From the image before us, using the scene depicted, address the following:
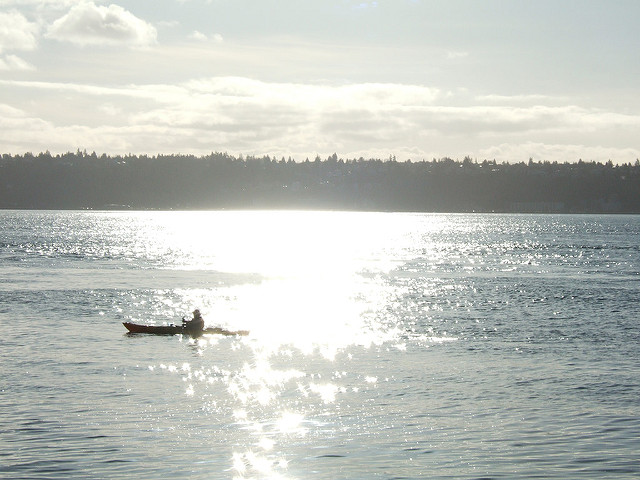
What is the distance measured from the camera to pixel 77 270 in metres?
110

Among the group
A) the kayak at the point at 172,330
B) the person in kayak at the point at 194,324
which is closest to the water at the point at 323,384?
the person in kayak at the point at 194,324

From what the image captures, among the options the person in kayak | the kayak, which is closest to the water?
the person in kayak

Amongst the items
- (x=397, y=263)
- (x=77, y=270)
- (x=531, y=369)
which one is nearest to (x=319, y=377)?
(x=531, y=369)

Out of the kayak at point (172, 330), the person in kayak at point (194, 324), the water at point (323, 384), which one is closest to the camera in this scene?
the water at point (323, 384)

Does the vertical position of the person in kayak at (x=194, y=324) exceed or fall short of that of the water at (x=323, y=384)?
it exceeds it

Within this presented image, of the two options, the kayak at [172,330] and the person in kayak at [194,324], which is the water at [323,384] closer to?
the person in kayak at [194,324]

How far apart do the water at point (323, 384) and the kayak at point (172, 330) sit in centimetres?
91

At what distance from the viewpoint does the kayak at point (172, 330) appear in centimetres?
5450

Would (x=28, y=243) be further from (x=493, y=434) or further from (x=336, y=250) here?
(x=493, y=434)

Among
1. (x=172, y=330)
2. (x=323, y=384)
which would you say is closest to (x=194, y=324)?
(x=172, y=330)

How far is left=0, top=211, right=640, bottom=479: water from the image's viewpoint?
89.7ft

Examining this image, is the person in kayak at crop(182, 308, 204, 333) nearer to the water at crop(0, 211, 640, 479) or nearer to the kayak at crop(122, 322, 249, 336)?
the kayak at crop(122, 322, 249, 336)

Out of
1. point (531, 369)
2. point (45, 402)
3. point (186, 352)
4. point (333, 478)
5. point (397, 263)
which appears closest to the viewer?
point (333, 478)

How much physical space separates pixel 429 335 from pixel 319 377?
1656 cm
